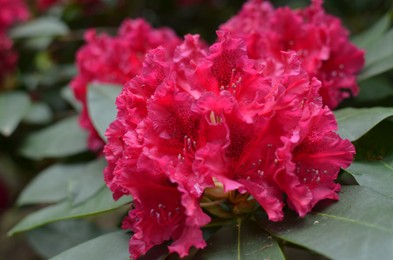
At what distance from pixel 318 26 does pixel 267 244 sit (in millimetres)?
584

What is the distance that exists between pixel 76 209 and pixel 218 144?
0.49 metres

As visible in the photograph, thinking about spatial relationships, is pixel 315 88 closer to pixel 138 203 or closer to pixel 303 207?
pixel 303 207

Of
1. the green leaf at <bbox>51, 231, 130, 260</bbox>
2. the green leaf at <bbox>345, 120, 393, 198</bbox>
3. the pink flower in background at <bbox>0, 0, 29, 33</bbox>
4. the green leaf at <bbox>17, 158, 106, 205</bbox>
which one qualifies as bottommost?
the green leaf at <bbox>17, 158, 106, 205</bbox>

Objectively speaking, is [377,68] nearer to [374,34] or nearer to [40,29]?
[374,34]

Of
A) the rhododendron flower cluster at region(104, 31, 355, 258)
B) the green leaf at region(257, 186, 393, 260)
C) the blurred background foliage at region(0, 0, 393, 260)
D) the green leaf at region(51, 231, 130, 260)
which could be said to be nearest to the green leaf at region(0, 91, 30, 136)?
the blurred background foliage at region(0, 0, 393, 260)

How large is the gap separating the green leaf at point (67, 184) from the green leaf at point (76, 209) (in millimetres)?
29

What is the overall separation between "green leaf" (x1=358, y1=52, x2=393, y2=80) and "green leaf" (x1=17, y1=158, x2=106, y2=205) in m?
0.67

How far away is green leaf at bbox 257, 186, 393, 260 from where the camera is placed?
0.77 m

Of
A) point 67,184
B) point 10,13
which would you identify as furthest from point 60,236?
point 10,13

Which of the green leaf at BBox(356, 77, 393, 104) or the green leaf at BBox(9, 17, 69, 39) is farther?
the green leaf at BBox(9, 17, 69, 39)

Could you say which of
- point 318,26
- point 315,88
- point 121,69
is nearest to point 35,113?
point 121,69

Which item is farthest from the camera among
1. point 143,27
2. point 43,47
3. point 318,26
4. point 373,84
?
point 43,47

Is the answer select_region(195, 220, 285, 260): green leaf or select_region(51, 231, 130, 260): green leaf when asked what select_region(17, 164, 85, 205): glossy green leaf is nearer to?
select_region(51, 231, 130, 260): green leaf

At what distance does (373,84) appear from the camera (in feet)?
4.61
